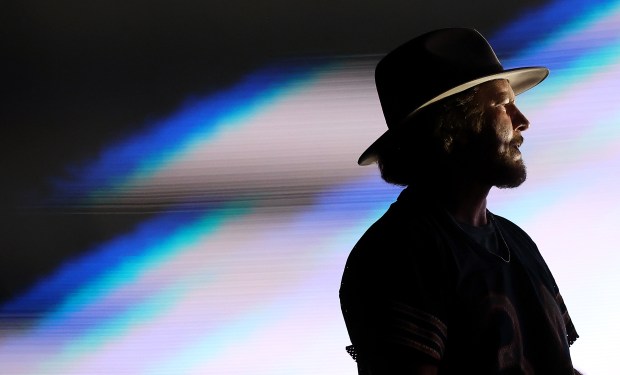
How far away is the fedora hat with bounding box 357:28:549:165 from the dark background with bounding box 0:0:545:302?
0.75 meters

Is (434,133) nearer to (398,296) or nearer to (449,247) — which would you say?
(449,247)

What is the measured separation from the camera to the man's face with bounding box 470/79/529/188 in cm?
130

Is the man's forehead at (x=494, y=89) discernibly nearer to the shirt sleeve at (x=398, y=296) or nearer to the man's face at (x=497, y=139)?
the man's face at (x=497, y=139)

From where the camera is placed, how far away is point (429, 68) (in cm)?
132

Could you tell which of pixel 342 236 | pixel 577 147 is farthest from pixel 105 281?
pixel 577 147

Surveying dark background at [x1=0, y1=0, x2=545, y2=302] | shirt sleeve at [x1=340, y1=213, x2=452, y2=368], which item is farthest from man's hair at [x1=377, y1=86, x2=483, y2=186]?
dark background at [x1=0, y1=0, x2=545, y2=302]

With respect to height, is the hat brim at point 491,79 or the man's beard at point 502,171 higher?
the hat brim at point 491,79

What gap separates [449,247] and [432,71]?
358mm

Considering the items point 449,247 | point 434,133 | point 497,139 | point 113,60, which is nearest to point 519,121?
point 497,139

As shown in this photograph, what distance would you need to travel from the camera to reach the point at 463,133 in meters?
1.32

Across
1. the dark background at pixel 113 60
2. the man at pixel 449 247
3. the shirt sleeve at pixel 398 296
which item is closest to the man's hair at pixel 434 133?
the man at pixel 449 247

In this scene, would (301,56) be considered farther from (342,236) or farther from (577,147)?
(577,147)

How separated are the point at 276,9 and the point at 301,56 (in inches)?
6.6

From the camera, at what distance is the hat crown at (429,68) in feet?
4.28
